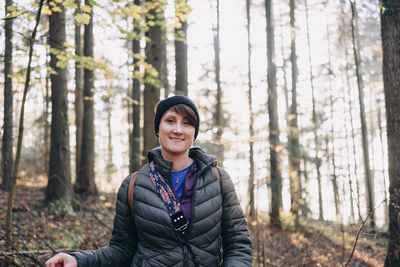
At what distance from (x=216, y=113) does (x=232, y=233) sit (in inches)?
503

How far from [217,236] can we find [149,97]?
5.12 m

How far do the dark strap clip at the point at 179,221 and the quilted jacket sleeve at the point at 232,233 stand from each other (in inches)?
13.7

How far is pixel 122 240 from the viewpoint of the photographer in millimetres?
2477

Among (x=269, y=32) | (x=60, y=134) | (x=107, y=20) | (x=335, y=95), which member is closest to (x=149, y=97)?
(x=107, y=20)

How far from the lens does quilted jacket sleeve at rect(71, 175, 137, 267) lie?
2383 millimetres

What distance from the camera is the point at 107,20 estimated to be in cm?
595

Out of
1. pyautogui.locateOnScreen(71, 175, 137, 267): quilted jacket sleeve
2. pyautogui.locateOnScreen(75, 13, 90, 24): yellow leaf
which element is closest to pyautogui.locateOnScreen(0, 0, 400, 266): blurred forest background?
pyautogui.locateOnScreen(75, 13, 90, 24): yellow leaf

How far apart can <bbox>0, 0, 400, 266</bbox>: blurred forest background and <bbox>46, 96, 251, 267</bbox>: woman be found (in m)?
1.92

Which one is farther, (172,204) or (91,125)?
(91,125)

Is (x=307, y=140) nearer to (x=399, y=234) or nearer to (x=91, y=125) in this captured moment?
(x=91, y=125)

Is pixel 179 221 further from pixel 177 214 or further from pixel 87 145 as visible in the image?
pixel 87 145

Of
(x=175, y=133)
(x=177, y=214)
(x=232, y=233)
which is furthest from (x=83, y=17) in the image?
(x=232, y=233)

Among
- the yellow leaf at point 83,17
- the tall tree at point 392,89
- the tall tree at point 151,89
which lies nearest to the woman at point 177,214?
the yellow leaf at point 83,17

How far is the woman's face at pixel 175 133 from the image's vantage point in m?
2.44
